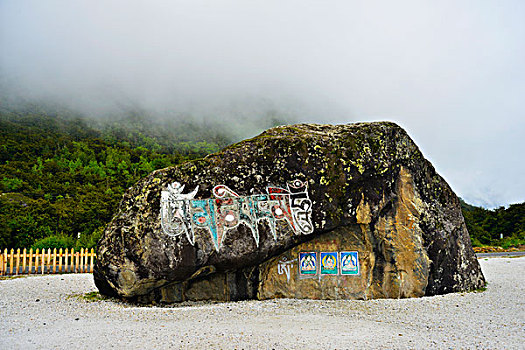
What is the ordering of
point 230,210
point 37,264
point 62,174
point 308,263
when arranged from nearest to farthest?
1. point 230,210
2. point 308,263
3. point 37,264
4. point 62,174

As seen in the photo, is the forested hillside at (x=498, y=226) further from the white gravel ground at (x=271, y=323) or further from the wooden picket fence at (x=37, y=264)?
the wooden picket fence at (x=37, y=264)

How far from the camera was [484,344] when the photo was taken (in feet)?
19.8

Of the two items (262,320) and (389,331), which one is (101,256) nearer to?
(262,320)

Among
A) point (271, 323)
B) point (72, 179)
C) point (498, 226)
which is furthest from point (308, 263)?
point (72, 179)

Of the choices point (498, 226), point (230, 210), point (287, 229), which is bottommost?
point (498, 226)

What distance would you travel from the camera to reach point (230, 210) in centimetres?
897

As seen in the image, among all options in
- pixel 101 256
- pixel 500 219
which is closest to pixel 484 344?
pixel 101 256

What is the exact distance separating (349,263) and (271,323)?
3.34m

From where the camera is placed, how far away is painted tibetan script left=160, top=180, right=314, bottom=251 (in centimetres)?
874

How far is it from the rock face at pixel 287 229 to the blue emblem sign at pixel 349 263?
0.09 ft

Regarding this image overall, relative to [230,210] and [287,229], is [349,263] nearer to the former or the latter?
[287,229]

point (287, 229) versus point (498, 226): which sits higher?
point (287, 229)

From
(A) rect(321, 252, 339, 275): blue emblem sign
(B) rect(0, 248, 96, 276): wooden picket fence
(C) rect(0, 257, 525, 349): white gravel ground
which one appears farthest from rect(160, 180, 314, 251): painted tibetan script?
(B) rect(0, 248, 96, 276): wooden picket fence

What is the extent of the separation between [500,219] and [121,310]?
38577 mm
